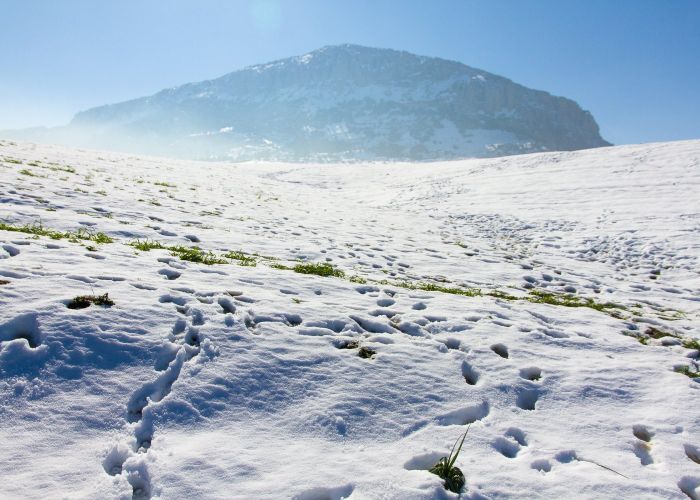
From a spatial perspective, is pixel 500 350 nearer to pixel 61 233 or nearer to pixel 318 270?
pixel 318 270

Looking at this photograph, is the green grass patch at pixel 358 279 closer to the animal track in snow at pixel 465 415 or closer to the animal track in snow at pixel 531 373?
the animal track in snow at pixel 531 373

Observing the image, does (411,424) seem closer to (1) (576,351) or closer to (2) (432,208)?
(1) (576,351)

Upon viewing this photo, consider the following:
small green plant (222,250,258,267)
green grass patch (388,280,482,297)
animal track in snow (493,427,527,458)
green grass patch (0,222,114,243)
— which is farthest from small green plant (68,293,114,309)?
green grass patch (388,280,482,297)

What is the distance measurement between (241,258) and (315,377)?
18.6ft

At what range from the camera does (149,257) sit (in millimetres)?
8867

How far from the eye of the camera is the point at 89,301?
19.8ft

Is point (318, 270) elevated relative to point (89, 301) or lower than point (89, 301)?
lower

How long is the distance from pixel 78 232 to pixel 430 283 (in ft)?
30.3

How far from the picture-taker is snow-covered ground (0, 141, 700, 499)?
13.0ft

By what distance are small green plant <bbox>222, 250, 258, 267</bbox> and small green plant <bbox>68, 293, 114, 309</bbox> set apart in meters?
3.67

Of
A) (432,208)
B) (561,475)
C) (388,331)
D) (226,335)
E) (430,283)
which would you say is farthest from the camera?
(432,208)

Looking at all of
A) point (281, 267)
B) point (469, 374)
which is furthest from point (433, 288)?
point (469, 374)

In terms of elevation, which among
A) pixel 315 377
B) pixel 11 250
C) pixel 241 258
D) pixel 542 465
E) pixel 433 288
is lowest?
pixel 542 465

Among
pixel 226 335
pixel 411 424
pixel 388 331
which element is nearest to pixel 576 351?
pixel 388 331
